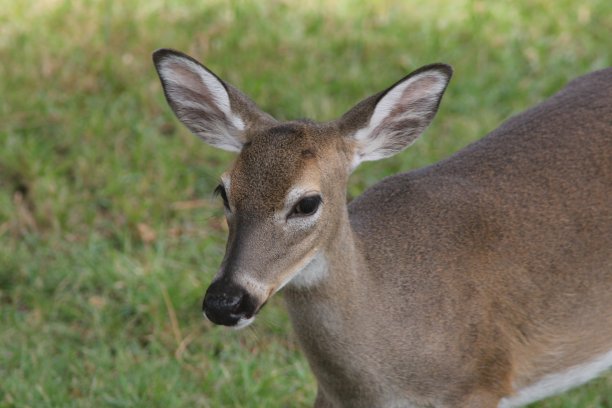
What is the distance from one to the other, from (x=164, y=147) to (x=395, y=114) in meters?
2.67

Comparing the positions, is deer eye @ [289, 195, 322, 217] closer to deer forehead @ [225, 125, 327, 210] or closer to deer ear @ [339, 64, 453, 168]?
deer forehead @ [225, 125, 327, 210]

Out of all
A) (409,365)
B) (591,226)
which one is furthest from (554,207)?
(409,365)

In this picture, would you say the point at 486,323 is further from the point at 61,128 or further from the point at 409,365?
the point at 61,128

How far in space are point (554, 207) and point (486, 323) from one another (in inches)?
21.8

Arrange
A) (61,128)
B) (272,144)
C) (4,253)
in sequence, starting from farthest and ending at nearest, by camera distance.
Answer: (61,128)
(4,253)
(272,144)

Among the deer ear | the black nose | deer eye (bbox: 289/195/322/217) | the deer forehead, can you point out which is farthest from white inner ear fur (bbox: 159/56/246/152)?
the black nose

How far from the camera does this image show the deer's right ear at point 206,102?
470cm

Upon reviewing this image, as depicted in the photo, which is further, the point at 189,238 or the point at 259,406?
the point at 189,238

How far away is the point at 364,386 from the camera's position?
4.66 meters

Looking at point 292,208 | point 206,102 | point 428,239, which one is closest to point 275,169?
point 292,208

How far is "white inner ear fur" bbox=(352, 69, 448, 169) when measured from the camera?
4.68m

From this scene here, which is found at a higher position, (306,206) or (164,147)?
(306,206)

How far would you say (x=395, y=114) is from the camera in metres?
4.81

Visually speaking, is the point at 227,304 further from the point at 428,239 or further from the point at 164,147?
the point at 164,147
